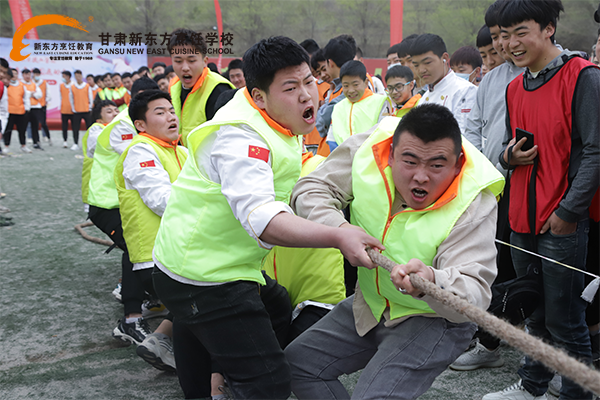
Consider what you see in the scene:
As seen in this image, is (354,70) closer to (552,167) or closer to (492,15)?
(492,15)

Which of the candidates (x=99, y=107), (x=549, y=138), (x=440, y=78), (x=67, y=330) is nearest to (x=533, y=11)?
(x=549, y=138)

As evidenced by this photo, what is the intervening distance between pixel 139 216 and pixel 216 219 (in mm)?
1247

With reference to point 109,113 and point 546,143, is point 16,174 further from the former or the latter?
point 546,143

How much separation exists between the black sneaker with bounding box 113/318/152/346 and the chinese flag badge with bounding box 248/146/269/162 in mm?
1731

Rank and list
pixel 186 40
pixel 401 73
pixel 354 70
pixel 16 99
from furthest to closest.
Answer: pixel 16 99
pixel 401 73
pixel 354 70
pixel 186 40

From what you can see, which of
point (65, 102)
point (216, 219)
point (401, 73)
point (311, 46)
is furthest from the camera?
point (65, 102)

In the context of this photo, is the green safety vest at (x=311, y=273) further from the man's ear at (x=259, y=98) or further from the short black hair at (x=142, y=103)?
the short black hair at (x=142, y=103)

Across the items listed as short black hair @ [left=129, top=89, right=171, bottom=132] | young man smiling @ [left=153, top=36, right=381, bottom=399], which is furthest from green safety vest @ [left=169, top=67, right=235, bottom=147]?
young man smiling @ [left=153, top=36, right=381, bottom=399]

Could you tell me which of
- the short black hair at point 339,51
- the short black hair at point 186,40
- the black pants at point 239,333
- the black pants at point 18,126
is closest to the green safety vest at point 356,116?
the short black hair at point 339,51

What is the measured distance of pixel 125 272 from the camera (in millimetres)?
3117

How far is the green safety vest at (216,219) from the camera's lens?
1.66m

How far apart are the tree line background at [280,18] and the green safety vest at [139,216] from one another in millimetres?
17734

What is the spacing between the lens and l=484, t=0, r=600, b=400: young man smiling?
78.3 inches

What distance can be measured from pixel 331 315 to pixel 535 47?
4.79 feet
